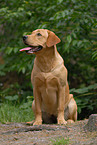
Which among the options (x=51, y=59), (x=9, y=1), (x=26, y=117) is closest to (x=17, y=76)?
(x=9, y=1)

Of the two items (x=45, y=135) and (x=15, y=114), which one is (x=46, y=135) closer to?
(x=45, y=135)

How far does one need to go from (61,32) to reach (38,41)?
8.15 ft

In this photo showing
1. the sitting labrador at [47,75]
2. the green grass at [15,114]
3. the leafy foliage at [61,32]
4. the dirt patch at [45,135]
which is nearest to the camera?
the dirt patch at [45,135]

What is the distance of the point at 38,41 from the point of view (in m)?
3.68

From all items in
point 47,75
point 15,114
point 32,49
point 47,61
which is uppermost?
point 32,49

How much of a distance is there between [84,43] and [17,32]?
2625 mm

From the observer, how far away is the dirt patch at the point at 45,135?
109 inches

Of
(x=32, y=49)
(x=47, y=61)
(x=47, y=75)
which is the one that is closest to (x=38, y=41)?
(x=32, y=49)

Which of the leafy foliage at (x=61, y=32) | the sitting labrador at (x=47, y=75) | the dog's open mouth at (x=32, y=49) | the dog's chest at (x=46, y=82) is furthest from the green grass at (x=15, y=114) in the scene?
the dog's open mouth at (x=32, y=49)

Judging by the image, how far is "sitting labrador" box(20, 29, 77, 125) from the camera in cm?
371

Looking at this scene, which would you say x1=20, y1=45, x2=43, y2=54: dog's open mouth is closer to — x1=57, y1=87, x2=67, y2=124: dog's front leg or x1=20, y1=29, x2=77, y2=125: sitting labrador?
x1=20, y1=29, x2=77, y2=125: sitting labrador

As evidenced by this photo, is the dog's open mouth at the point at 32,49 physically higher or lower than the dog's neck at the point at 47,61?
higher

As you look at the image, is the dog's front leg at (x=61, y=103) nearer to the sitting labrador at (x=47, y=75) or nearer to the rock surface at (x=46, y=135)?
the sitting labrador at (x=47, y=75)

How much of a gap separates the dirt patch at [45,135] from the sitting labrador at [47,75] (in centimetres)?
43
